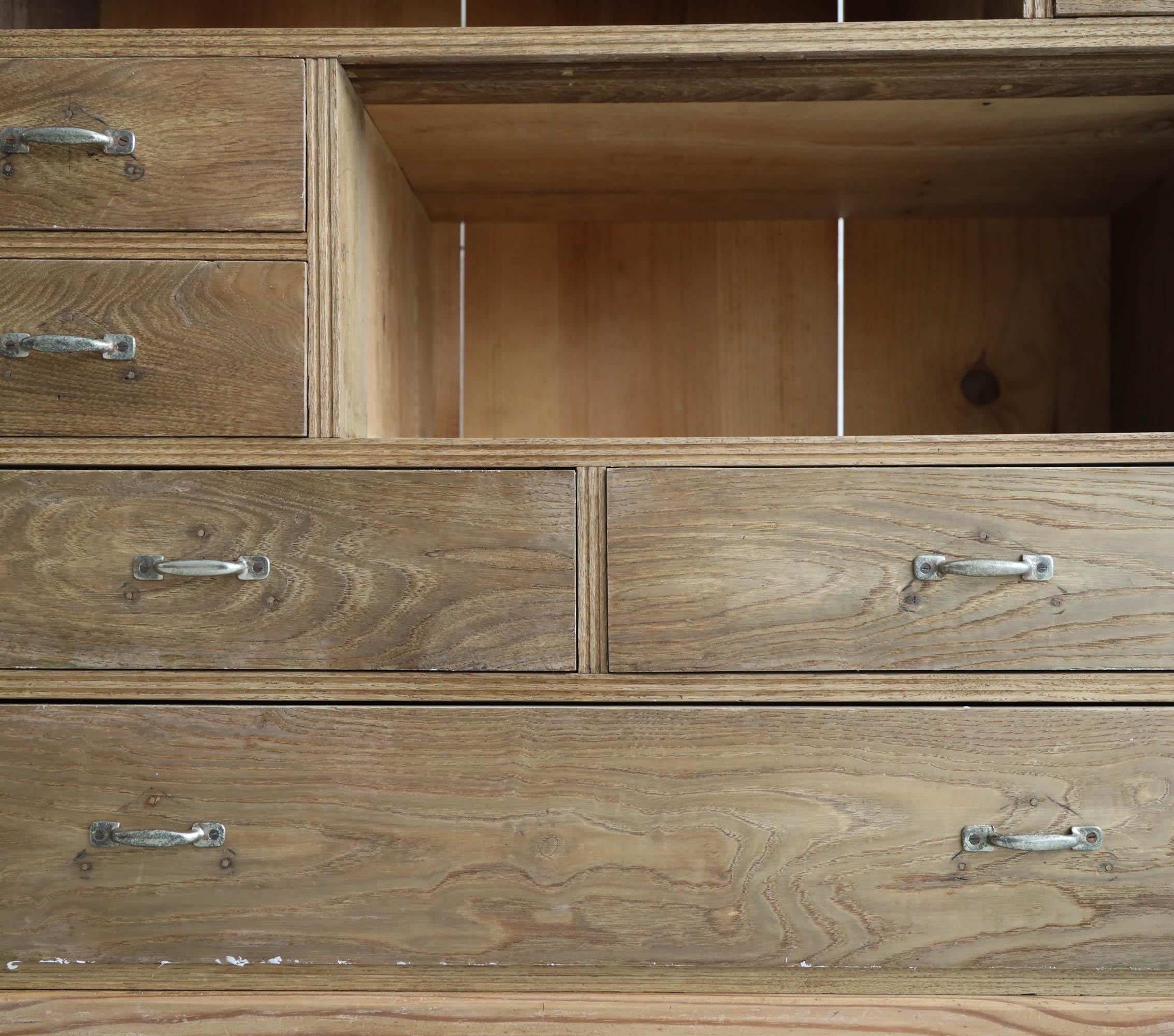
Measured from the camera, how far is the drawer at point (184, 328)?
2.94ft

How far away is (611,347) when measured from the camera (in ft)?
4.33

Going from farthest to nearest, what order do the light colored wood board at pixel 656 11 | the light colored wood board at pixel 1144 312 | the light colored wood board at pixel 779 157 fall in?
1. the light colored wood board at pixel 656 11
2. the light colored wood board at pixel 1144 312
3. the light colored wood board at pixel 779 157

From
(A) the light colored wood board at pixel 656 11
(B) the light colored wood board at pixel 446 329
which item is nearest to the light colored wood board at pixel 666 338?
(B) the light colored wood board at pixel 446 329

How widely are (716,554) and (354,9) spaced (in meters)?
0.93

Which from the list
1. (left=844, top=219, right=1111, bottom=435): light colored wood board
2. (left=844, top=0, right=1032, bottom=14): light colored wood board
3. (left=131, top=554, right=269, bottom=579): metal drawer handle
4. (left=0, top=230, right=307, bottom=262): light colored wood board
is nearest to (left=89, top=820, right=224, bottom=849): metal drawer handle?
(left=131, top=554, right=269, bottom=579): metal drawer handle

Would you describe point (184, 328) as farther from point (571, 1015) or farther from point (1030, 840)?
point (1030, 840)

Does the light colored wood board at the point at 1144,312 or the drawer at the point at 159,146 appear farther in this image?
the light colored wood board at the point at 1144,312

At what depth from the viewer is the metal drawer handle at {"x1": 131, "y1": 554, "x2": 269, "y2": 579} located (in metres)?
0.88

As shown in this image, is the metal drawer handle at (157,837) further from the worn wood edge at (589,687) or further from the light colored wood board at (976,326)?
the light colored wood board at (976,326)

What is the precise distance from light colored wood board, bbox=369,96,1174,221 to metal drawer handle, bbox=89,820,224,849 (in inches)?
28.0

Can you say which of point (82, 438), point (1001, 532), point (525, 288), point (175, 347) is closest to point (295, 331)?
point (175, 347)

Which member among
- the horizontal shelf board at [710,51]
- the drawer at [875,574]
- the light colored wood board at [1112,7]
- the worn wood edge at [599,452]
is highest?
the light colored wood board at [1112,7]

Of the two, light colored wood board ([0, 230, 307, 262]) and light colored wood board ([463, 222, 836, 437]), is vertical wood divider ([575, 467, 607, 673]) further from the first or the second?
light colored wood board ([463, 222, 836, 437])

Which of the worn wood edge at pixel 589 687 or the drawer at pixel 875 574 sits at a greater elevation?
the drawer at pixel 875 574
